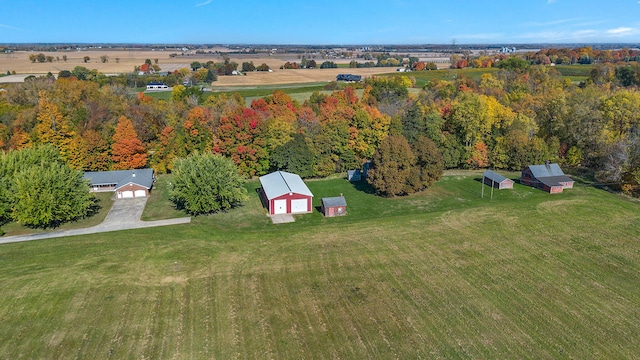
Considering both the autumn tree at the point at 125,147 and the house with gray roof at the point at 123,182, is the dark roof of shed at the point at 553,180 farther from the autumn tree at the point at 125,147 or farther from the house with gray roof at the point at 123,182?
the autumn tree at the point at 125,147

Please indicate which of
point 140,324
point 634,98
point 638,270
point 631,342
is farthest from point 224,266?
point 634,98

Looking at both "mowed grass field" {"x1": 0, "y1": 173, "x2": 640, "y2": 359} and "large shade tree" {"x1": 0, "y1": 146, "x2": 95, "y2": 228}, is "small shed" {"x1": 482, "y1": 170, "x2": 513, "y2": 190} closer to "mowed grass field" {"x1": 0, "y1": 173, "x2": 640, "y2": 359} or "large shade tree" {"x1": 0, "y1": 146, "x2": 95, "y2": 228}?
"mowed grass field" {"x1": 0, "y1": 173, "x2": 640, "y2": 359}

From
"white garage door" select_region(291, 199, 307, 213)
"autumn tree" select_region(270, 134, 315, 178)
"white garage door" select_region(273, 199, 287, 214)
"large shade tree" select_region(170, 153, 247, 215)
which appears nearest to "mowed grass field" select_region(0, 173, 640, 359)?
"large shade tree" select_region(170, 153, 247, 215)

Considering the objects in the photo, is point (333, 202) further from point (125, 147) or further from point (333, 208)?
point (125, 147)

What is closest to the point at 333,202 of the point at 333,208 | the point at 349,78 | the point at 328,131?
the point at 333,208

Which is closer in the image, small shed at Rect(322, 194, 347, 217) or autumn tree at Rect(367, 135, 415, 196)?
small shed at Rect(322, 194, 347, 217)

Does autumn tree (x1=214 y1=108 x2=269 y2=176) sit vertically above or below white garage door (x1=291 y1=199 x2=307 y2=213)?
above

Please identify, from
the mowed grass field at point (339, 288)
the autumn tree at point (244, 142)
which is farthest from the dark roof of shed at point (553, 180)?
the autumn tree at point (244, 142)
